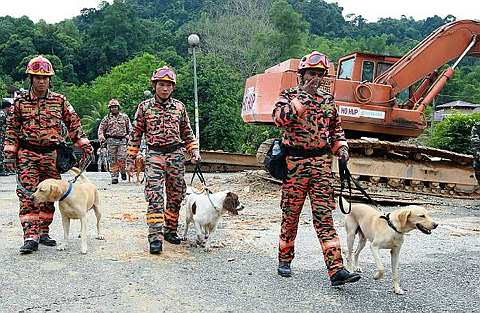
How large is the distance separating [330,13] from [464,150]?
264ft

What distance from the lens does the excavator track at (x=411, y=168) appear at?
42.2 ft

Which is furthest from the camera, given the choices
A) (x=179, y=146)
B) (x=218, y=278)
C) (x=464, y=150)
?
(x=464, y=150)

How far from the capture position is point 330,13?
9800cm

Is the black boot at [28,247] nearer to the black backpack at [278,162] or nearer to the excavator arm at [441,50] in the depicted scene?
the black backpack at [278,162]

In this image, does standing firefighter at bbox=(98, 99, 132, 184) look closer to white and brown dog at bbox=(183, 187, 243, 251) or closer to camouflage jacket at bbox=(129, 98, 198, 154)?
camouflage jacket at bbox=(129, 98, 198, 154)

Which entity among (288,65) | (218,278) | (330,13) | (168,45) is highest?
(330,13)

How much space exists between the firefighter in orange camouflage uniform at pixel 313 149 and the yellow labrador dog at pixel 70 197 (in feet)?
8.03

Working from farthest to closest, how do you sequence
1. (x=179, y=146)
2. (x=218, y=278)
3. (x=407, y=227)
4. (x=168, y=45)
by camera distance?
(x=168, y=45)
(x=179, y=146)
(x=218, y=278)
(x=407, y=227)

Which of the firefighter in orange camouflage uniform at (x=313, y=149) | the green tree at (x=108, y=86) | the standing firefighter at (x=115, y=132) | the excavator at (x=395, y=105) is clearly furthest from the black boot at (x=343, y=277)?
the green tree at (x=108, y=86)

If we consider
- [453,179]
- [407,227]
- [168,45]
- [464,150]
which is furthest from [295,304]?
[168,45]

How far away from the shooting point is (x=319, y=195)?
219 inches

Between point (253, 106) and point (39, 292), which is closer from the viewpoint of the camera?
point (39, 292)

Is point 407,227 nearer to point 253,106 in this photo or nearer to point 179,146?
point 179,146

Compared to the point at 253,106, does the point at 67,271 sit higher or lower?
lower
